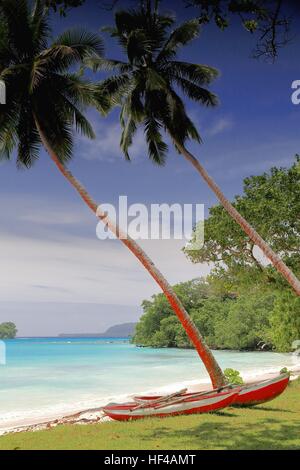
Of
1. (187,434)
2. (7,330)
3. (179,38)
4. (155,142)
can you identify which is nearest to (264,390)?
(187,434)

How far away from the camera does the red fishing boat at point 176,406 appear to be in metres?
11.8

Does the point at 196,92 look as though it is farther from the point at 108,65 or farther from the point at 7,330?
the point at 7,330

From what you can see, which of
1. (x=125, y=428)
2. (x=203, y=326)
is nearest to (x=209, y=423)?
(x=125, y=428)

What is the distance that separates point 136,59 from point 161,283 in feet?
25.7

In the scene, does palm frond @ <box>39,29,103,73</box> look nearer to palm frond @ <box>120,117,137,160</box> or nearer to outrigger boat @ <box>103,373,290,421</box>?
palm frond @ <box>120,117,137,160</box>

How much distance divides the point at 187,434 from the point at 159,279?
5311 millimetres

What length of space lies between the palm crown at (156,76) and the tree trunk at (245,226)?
84cm

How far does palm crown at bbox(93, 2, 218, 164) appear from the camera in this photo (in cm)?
1527

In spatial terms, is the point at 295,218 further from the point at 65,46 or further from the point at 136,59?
the point at 65,46

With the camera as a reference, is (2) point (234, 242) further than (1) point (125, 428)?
Yes

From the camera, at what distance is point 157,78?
593 inches

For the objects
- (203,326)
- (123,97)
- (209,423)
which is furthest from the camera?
(203,326)

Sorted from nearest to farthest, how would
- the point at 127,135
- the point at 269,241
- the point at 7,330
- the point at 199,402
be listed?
the point at 199,402 < the point at 127,135 < the point at 269,241 < the point at 7,330

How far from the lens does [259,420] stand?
1121 centimetres
